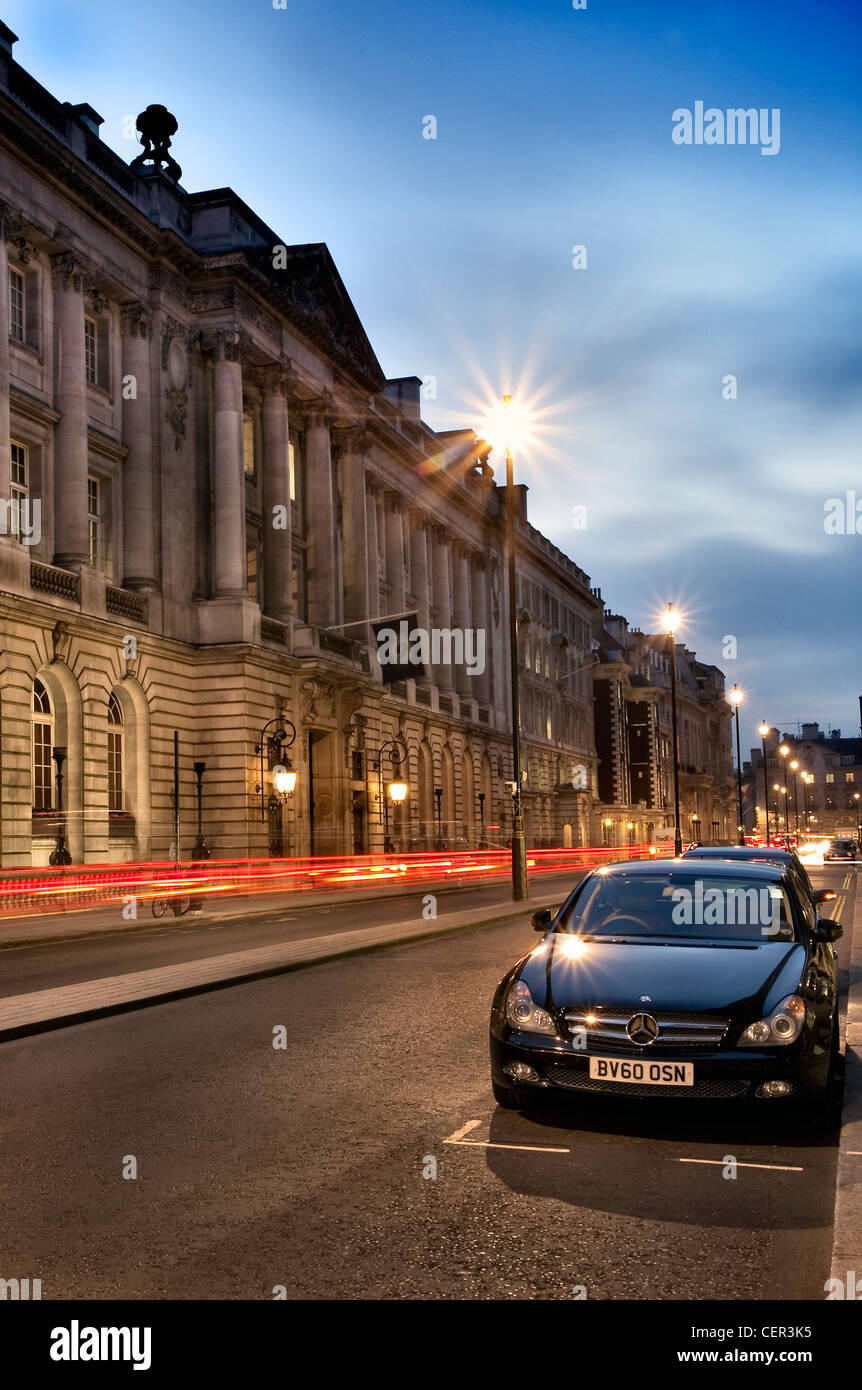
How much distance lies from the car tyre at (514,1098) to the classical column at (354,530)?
4638cm

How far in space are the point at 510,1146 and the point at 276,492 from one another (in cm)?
4016

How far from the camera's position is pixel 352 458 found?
53438 millimetres

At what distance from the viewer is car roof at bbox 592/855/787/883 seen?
8.82 m

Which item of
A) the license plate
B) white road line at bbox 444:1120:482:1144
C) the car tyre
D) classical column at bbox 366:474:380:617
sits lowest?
white road line at bbox 444:1120:482:1144

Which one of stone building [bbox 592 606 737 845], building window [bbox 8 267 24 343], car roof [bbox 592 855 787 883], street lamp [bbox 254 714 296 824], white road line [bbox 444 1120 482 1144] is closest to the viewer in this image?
white road line [bbox 444 1120 482 1144]

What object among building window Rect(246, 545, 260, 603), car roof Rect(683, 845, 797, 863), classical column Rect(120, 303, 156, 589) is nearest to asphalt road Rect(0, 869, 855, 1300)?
car roof Rect(683, 845, 797, 863)

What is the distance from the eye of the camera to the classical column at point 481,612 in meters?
75.4

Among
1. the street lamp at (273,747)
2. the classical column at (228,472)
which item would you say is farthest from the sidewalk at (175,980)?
the classical column at (228,472)

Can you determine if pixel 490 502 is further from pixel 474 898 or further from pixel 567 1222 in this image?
pixel 567 1222

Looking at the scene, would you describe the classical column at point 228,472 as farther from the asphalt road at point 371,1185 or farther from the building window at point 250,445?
the asphalt road at point 371,1185

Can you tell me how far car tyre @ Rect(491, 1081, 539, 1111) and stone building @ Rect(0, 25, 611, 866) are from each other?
24288 millimetres

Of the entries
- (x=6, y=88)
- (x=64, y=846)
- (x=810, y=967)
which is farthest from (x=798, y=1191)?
(x=6, y=88)

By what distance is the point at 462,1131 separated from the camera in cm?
701

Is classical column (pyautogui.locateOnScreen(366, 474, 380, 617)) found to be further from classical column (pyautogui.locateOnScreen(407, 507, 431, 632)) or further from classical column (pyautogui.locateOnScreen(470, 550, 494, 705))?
classical column (pyautogui.locateOnScreen(470, 550, 494, 705))
